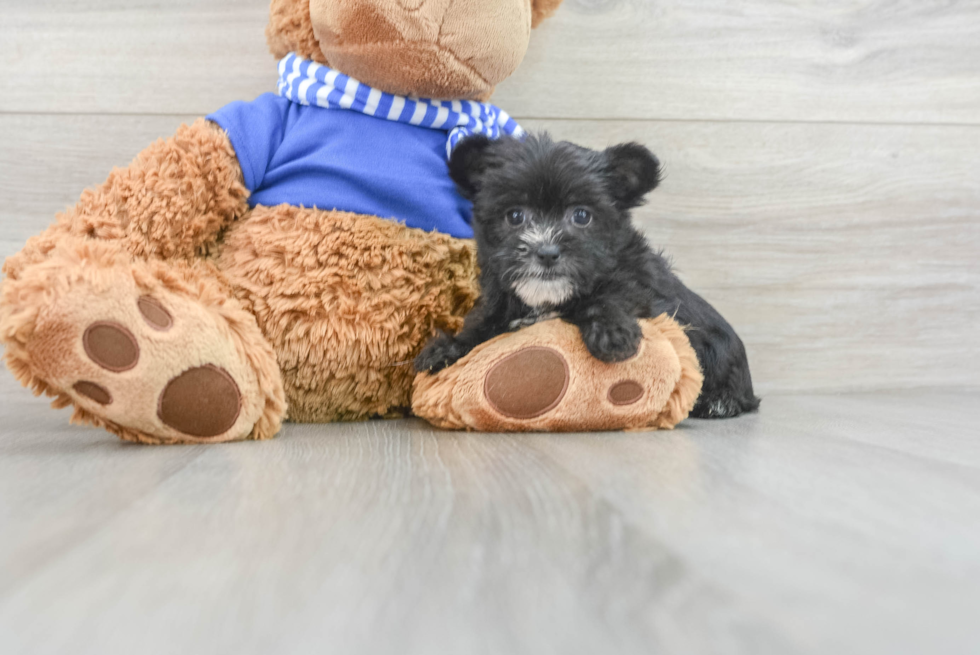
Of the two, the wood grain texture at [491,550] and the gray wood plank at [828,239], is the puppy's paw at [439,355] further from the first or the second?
the gray wood plank at [828,239]

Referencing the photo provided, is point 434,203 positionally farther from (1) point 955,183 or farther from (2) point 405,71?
(1) point 955,183

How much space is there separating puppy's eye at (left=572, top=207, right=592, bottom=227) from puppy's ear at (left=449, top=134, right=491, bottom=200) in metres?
0.16

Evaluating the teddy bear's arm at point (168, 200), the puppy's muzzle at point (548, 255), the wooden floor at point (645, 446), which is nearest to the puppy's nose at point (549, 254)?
the puppy's muzzle at point (548, 255)

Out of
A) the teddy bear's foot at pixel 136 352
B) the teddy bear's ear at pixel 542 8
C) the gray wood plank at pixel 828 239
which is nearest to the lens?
the teddy bear's foot at pixel 136 352

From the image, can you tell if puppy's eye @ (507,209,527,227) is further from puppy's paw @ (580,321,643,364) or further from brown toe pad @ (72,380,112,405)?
brown toe pad @ (72,380,112,405)

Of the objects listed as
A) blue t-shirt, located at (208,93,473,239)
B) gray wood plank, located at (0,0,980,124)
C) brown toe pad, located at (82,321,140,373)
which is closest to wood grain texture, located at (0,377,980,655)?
brown toe pad, located at (82,321,140,373)

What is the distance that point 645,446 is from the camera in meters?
0.90

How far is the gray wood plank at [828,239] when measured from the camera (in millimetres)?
1568

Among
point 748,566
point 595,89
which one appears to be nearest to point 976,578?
point 748,566

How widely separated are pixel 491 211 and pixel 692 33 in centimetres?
82

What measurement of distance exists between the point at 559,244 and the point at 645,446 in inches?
11.3

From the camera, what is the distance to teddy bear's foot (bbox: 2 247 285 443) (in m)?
0.84

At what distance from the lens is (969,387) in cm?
166

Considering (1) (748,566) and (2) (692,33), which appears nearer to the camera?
(1) (748,566)
